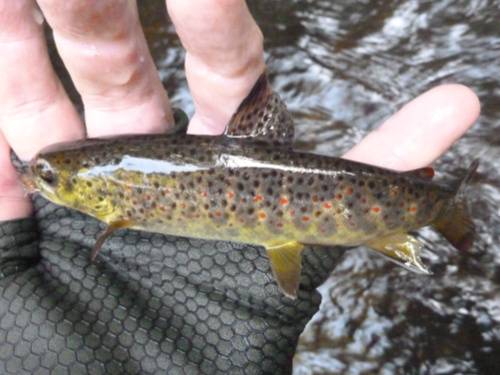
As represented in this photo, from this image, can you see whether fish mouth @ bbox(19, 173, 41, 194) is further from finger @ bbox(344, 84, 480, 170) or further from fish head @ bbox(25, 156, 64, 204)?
finger @ bbox(344, 84, 480, 170)

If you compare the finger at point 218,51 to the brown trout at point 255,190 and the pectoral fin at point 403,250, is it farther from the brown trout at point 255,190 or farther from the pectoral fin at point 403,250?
the pectoral fin at point 403,250

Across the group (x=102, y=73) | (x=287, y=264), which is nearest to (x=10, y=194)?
(x=102, y=73)

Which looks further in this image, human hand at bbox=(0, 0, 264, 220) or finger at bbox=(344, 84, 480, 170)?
finger at bbox=(344, 84, 480, 170)

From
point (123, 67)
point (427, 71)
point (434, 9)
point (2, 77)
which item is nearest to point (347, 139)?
point (427, 71)

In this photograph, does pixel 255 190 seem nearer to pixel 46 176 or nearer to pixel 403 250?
pixel 403 250

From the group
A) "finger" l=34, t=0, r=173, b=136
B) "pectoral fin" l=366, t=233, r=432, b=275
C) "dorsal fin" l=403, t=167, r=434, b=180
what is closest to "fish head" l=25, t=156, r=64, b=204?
"finger" l=34, t=0, r=173, b=136
